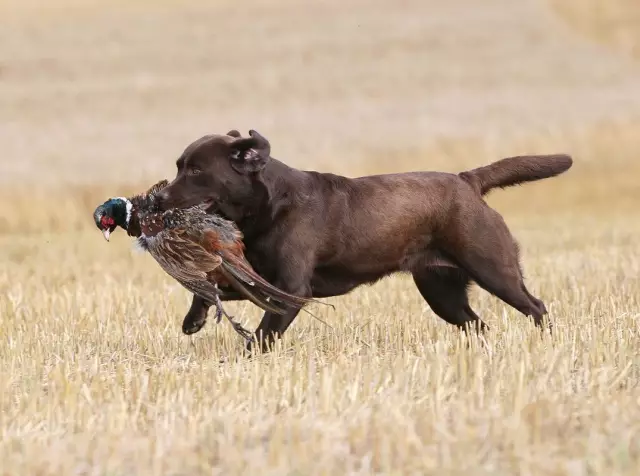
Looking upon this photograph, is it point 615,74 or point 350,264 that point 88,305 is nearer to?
point 350,264

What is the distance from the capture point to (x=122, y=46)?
86.5ft

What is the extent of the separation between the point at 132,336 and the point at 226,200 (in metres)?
1.36

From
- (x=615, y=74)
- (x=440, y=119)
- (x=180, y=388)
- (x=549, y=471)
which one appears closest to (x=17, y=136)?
(x=440, y=119)

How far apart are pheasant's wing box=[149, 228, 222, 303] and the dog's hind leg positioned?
5.88 ft

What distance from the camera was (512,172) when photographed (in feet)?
23.3

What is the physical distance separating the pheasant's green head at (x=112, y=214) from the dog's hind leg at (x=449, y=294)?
206 cm

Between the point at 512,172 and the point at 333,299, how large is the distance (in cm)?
224

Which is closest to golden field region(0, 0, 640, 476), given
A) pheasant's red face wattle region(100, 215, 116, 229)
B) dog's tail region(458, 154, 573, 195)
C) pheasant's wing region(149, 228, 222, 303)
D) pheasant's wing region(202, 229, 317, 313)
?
pheasant's wing region(202, 229, 317, 313)

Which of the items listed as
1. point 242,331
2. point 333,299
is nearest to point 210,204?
point 242,331

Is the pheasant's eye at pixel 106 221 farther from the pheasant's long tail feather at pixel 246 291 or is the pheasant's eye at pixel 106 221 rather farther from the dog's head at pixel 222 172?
the pheasant's long tail feather at pixel 246 291

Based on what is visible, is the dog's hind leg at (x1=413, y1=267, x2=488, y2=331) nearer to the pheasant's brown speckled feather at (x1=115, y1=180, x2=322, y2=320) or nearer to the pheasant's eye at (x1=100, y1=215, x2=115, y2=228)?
the pheasant's brown speckled feather at (x1=115, y1=180, x2=322, y2=320)

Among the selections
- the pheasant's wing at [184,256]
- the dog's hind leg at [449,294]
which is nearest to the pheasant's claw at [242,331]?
the pheasant's wing at [184,256]

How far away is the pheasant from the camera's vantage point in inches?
227

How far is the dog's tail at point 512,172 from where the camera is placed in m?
7.06
